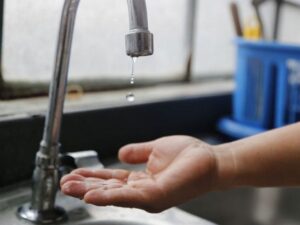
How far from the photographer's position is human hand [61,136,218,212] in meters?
0.52

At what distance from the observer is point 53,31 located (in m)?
0.88

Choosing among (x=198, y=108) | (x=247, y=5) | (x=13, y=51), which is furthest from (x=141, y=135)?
(x=247, y=5)

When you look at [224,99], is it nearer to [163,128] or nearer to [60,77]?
[163,128]

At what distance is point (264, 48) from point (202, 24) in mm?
291

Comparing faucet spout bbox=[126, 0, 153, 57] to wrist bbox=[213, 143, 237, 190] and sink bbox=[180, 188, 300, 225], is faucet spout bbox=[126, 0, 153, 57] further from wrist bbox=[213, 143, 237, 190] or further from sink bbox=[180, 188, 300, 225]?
sink bbox=[180, 188, 300, 225]

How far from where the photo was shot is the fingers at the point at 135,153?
65 cm

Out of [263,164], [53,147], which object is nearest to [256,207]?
[263,164]

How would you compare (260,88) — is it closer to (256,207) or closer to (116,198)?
(256,207)

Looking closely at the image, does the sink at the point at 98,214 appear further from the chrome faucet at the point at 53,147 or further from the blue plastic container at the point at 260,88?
the blue plastic container at the point at 260,88

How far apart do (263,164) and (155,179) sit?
15 cm

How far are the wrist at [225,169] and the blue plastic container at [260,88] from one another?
46 centimetres

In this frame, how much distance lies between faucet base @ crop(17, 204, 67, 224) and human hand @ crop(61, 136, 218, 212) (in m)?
0.09

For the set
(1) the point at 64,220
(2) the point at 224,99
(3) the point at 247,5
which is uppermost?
(3) the point at 247,5

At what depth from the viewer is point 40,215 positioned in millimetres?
646
